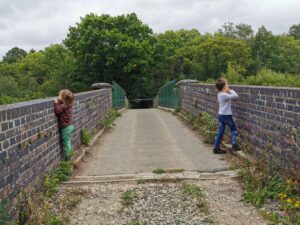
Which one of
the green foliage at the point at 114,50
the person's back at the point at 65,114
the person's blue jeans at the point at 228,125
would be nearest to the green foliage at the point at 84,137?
the person's back at the point at 65,114

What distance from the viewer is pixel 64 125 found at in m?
8.05

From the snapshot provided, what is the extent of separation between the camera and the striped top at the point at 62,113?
25.7 ft

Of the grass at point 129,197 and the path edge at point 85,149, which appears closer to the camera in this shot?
the grass at point 129,197

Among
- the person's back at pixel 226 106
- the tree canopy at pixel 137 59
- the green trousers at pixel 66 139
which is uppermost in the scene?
the tree canopy at pixel 137 59

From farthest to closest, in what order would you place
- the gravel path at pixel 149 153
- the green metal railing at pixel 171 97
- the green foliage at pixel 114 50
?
the green foliage at pixel 114 50, the green metal railing at pixel 171 97, the gravel path at pixel 149 153

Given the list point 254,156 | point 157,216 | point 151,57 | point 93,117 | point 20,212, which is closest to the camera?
point 20,212

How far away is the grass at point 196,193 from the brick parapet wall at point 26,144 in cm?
214

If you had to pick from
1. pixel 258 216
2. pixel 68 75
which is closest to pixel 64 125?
pixel 258 216

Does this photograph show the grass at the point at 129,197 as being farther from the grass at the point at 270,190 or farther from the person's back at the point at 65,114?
the person's back at the point at 65,114

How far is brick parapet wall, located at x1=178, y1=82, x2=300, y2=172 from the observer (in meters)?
6.07

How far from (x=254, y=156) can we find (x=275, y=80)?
3.62m

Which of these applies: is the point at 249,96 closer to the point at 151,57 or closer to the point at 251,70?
the point at 151,57

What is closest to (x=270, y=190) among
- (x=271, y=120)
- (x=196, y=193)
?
(x=196, y=193)

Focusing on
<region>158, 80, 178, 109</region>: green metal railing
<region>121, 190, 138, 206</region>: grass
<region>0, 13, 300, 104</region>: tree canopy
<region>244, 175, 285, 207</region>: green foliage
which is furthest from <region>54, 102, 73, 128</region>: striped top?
<region>0, 13, 300, 104</region>: tree canopy
